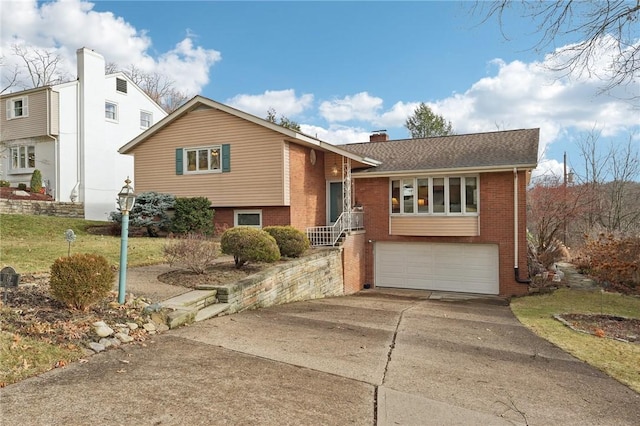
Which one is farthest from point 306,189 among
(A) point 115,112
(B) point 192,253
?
(A) point 115,112

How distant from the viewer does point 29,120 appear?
2223 centimetres

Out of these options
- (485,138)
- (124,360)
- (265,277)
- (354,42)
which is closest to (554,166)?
(485,138)

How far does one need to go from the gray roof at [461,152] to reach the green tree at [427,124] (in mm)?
18117

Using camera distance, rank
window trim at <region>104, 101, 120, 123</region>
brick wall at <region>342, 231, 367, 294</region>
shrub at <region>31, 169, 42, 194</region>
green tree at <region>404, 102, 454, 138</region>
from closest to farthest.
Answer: brick wall at <region>342, 231, 367, 294</region>, shrub at <region>31, 169, 42, 194</region>, window trim at <region>104, 101, 120, 123</region>, green tree at <region>404, 102, 454, 138</region>

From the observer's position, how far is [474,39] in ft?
23.6

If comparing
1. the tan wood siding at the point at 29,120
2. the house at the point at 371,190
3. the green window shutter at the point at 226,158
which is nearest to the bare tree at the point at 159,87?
the tan wood siding at the point at 29,120

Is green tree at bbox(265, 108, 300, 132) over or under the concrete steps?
over

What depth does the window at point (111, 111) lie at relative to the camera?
946 inches

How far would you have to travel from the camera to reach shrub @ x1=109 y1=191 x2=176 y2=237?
15867 millimetres

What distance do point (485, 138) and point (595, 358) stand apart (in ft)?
44.1

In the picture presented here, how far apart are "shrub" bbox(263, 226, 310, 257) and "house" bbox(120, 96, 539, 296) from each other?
3.32 m

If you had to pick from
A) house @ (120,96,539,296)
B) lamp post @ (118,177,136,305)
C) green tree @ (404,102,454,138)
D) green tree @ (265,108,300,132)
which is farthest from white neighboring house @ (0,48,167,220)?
green tree @ (404,102,454,138)

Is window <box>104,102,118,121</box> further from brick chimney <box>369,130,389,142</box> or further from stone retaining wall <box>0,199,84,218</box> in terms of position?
brick chimney <box>369,130,389,142</box>

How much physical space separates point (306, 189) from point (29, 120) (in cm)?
1754
